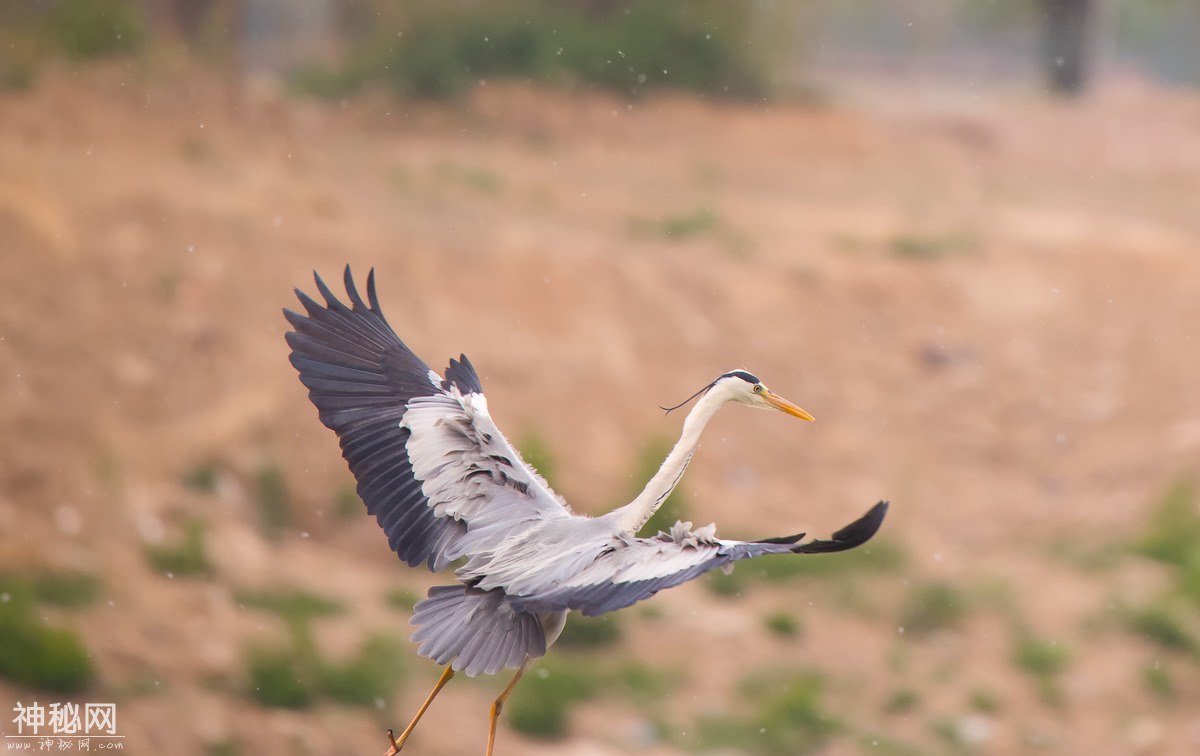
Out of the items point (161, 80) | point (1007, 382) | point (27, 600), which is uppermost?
point (161, 80)

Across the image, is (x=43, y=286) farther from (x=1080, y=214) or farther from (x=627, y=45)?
(x=1080, y=214)

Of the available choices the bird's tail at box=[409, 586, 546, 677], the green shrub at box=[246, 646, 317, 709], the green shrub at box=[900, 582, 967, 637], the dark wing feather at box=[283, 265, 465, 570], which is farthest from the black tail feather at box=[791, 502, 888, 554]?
the green shrub at box=[900, 582, 967, 637]

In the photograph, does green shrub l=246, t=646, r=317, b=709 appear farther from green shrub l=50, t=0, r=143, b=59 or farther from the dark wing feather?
green shrub l=50, t=0, r=143, b=59

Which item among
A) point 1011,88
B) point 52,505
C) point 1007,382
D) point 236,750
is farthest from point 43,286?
point 1011,88

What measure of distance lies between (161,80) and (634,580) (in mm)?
11129

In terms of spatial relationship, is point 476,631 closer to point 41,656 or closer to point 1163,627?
point 41,656

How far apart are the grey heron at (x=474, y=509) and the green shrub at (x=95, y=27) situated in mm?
9789

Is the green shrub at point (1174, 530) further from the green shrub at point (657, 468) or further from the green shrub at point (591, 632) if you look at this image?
the green shrub at point (591, 632)

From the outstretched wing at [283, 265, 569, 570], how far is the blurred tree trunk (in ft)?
46.0

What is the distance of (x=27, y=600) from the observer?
978 centimetres

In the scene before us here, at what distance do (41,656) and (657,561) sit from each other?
6.46 m

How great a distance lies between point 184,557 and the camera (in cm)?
1029

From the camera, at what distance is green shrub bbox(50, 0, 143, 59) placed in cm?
1341

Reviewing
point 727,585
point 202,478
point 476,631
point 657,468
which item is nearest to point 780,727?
point 727,585
